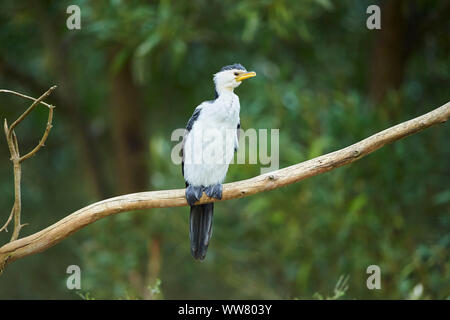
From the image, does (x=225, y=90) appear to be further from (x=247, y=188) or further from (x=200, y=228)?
(x=200, y=228)

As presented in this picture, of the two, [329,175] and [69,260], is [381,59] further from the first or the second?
[69,260]

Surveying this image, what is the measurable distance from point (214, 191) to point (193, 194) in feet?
0.28

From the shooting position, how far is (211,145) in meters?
2.45

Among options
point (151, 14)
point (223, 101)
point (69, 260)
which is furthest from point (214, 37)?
point (69, 260)

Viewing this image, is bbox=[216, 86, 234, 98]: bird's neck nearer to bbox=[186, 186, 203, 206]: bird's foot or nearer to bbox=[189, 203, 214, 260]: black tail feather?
bbox=[186, 186, 203, 206]: bird's foot

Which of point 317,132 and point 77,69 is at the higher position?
point 77,69

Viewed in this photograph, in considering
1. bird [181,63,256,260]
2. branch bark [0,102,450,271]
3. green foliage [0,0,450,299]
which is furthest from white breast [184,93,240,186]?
green foliage [0,0,450,299]

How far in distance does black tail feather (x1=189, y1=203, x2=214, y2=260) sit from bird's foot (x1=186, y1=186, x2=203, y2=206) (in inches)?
4.6

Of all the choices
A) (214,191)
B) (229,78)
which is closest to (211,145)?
(214,191)

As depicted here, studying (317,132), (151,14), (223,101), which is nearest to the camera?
(223,101)

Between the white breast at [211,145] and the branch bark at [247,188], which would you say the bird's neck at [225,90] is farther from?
the branch bark at [247,188]

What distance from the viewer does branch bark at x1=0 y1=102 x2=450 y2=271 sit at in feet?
7.41

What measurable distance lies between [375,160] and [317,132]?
1.50ft

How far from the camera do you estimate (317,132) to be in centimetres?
435
